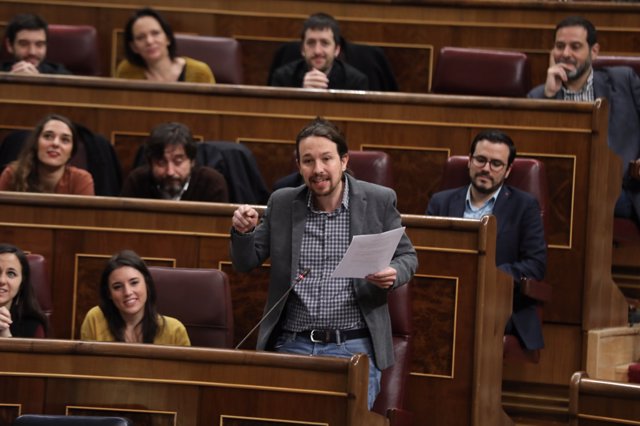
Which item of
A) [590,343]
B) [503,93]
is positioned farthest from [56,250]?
[503,93]

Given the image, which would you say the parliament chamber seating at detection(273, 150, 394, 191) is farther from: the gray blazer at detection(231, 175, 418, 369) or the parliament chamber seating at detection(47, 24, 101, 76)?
the parliament chamber seating at detection(47, 24, 101, 76)

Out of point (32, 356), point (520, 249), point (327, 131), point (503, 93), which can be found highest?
point (503, 93)

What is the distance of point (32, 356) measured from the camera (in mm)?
1383

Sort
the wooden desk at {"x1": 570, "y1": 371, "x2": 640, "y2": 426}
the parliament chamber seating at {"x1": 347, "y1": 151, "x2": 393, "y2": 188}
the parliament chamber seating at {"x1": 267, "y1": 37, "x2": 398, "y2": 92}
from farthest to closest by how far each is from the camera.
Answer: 1. the parliament chamber seating at {"x1": 267, "y1": 37, "x2": 398, "y2": 92}
2. the parliament chamber seating at {"x1": 347, "y1": 151, "x2": 393, "y2": 188}
3. the wooden desk at {"x1": 570, "y1": 371, "x2": 640, "y2": 426}

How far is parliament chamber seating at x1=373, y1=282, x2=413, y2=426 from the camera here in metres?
1.54

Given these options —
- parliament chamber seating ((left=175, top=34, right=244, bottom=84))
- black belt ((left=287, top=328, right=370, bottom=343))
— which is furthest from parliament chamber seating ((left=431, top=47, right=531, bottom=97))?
black belt ((left=287, top=328, right=370, bottom=343))

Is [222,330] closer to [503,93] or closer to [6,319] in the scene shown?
[6,319]

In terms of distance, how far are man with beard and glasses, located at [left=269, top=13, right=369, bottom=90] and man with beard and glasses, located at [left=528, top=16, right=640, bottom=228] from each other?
0.32m

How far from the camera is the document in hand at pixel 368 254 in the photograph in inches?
53.0

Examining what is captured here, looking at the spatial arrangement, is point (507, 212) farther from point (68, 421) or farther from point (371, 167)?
point (68, 421)

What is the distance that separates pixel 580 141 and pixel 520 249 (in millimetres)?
218

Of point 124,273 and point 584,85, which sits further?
point 584,85

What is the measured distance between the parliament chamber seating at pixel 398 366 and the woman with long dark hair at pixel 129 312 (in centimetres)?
25

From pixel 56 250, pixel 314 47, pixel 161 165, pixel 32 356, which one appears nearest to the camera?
pixel 32 356
